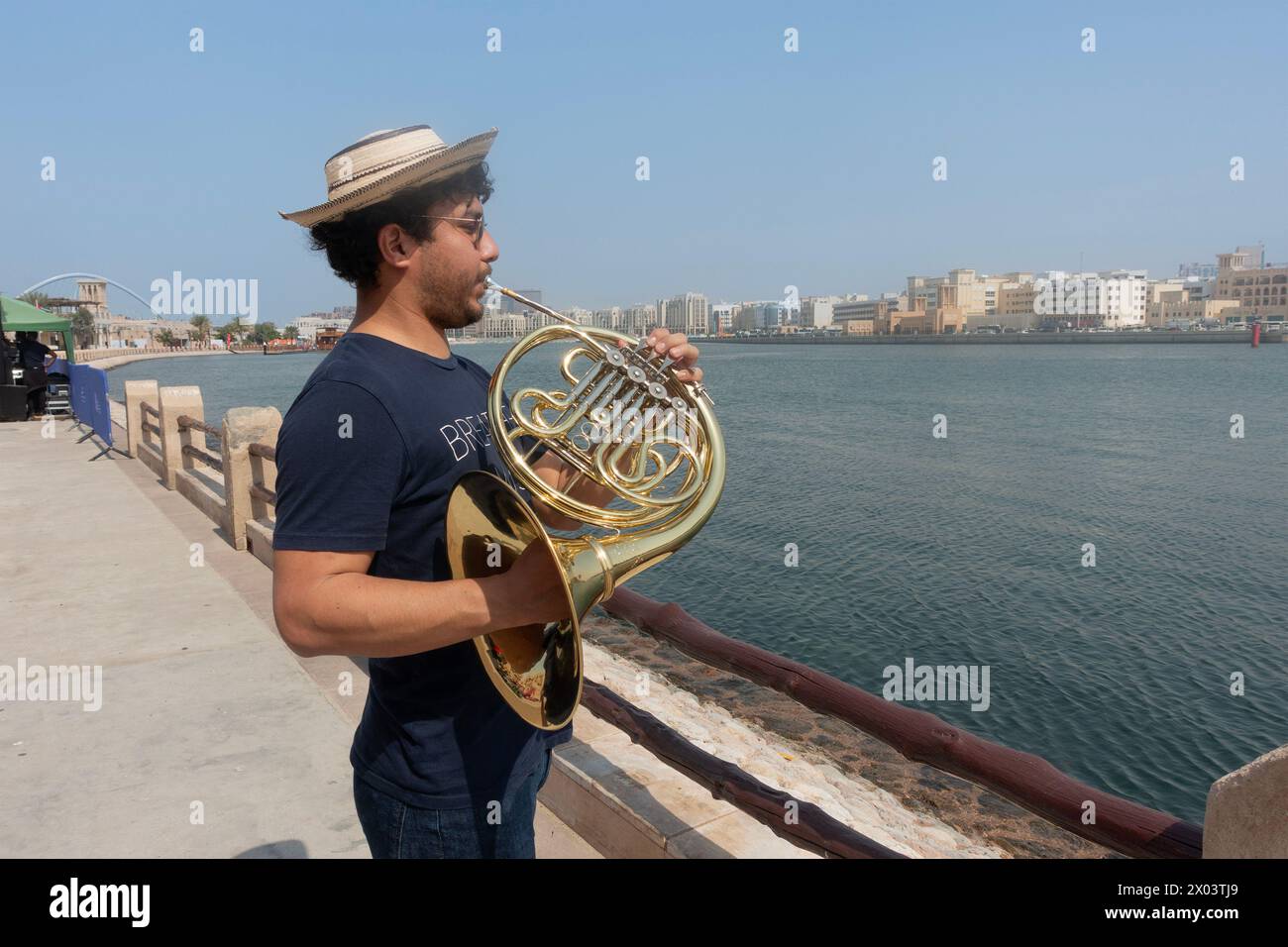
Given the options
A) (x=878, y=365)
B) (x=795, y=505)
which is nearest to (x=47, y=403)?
(x=795, y=505)

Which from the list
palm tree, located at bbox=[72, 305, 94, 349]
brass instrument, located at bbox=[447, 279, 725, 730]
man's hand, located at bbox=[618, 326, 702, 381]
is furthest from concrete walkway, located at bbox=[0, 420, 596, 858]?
palm tree, located at bbox=[72, 305, 94, 349]

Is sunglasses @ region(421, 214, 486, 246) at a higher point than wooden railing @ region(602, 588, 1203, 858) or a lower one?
higher

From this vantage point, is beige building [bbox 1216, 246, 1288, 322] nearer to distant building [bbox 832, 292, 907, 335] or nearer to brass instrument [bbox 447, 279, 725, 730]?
distant building [bbox 832, 292, 907, 335]

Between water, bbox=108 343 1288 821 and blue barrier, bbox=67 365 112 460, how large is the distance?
26.9 feet

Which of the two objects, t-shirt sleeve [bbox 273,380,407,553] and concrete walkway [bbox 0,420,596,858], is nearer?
t-shirt sleeve [bbox 273,380,407,553]

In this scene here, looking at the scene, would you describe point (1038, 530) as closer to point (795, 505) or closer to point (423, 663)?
point (795, 505)

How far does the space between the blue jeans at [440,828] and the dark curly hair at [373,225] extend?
1006 millimetres

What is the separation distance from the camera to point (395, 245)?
1744 mm

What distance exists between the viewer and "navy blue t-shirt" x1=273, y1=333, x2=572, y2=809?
1.47 metres

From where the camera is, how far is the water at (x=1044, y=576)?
10.2 metres

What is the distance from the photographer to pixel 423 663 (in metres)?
1.71

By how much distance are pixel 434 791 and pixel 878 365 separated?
8320cm
